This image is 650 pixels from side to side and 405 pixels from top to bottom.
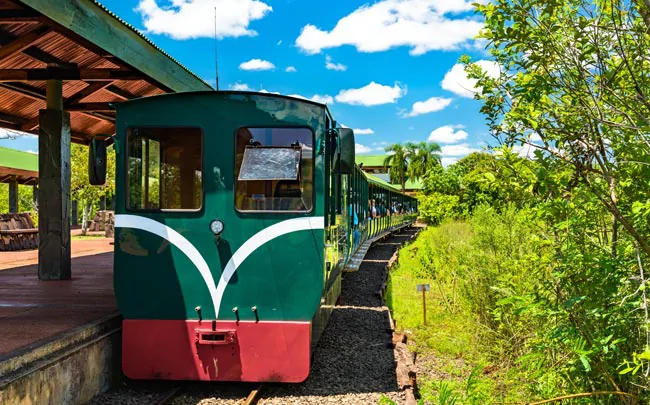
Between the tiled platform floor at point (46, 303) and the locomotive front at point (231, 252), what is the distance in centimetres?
91

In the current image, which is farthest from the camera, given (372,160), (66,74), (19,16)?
(372,160)

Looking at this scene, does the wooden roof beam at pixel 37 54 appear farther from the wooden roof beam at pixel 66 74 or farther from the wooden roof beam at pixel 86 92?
the wooden roof beam at pixel 86 92

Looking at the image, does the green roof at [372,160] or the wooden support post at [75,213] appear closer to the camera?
the wooden support post at [75,213]

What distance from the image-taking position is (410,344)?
8.95 meters

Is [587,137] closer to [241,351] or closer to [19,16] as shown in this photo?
[241,351]

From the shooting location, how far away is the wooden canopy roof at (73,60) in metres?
7.21

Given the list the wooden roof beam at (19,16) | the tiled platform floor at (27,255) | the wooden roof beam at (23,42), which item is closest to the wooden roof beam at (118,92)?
the wooden roof beam at (23,42)

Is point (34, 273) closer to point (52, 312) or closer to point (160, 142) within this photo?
point (52, 312)

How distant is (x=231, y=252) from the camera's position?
609 centimetres

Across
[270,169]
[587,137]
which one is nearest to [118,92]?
[270,169]

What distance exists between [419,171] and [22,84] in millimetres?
60999

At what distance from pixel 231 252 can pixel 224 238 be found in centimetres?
16

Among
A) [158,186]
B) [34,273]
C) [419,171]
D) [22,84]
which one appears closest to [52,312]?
[158,186]

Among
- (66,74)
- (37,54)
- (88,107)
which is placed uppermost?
(37,54)
